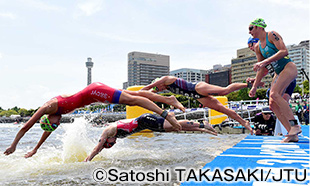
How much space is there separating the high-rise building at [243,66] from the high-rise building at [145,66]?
41306mm

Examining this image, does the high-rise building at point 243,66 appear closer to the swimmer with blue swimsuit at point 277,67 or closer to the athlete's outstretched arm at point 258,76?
the athlete's outstretched arm at point 258,76

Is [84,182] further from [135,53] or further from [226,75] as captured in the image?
[135,53]

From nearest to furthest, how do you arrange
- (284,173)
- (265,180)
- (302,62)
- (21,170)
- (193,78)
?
1. (265,180)
2. (284,173)
3. (21,170)
4. (302,62)
5. (193,78)

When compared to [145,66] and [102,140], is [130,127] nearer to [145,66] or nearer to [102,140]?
[102,140]

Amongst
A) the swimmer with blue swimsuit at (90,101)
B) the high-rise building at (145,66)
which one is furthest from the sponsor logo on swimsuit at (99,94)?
the high-rise building at (145,66)

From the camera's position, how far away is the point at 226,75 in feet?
458

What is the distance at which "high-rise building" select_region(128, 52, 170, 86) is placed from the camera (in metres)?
155

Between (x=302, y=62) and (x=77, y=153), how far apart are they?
6139 inches

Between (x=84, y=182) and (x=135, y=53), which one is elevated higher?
(x=135, y=53)

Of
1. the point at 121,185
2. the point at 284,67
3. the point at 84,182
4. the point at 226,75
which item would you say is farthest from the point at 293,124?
the point at 226,75

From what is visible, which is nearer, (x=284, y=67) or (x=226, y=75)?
(x=284, y=67)

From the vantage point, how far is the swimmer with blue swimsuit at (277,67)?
4840 mm

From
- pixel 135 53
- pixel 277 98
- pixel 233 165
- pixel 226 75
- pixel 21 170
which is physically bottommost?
pixel 21 170

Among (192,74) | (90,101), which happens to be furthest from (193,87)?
(192,74)
